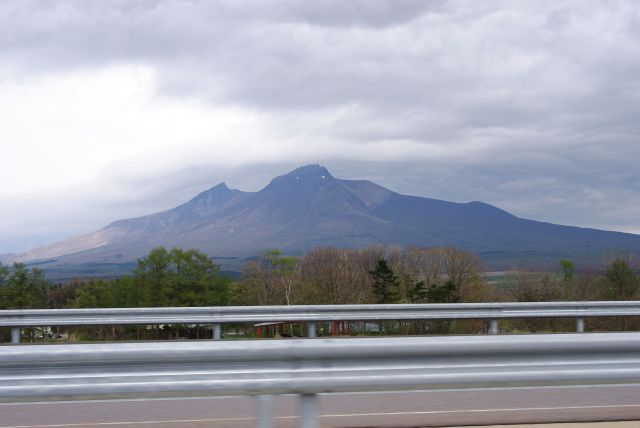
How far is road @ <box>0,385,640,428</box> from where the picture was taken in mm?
6562

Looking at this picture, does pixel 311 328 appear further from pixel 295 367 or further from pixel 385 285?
pixel 385 285

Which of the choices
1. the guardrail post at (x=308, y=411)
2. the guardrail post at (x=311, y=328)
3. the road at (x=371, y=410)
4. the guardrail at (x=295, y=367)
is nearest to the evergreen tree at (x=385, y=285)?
the guardrail post at (x=311, y=328)

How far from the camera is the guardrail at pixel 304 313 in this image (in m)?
12.0

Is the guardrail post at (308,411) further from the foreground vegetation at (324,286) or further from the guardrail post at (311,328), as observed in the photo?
the foreground vegetation at (324,286)

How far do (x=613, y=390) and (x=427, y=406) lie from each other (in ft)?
8.21

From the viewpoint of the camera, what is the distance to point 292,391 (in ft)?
16.3

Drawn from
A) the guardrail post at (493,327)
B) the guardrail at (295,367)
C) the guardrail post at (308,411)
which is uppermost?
the guardrail at (295,367)

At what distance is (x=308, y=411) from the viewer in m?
5.00

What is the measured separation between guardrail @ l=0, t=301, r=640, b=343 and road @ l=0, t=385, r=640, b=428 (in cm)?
433

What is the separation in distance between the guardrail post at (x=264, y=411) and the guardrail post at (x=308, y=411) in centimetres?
22

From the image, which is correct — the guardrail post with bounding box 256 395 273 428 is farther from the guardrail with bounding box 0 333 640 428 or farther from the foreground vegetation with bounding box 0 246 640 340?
the foreground vegetation with bounding box 0 246 640 340

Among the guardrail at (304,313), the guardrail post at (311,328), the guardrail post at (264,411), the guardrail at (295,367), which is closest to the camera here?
the guardrail at (295,367)

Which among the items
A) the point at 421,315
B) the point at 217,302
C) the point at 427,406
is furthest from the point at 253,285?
the point at 427,406

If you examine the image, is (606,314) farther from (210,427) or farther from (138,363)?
(138,363)
